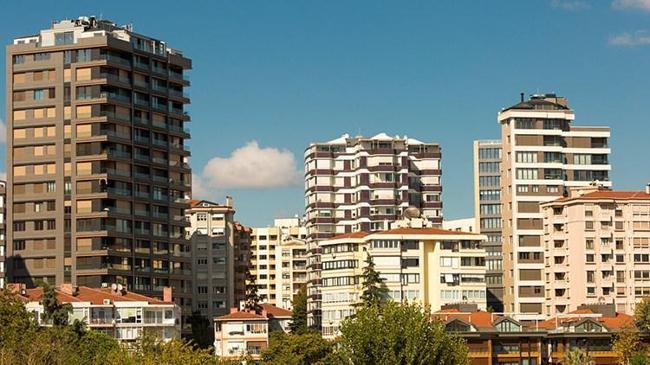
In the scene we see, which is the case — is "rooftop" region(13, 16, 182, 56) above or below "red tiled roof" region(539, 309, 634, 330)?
above

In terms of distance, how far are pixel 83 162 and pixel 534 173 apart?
54874 millimetres

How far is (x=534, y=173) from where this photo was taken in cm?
17262

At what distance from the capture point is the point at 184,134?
6786 inches

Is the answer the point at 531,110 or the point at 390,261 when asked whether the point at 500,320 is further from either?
the point at 531,110

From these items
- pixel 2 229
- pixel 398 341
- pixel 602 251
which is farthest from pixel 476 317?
pixel 2 229

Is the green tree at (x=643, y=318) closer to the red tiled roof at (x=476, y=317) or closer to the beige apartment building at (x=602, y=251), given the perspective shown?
the red tiled roof at (x=476, y=317)

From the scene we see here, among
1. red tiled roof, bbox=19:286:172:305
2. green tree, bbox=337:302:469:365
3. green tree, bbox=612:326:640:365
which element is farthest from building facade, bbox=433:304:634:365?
red tiled roof, bbox=19:286:172:305

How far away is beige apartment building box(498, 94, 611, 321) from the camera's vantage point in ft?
561

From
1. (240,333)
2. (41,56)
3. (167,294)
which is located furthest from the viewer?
(41,56)

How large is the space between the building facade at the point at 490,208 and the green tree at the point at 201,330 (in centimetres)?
3629

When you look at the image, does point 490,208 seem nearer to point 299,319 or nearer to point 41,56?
point 299,319

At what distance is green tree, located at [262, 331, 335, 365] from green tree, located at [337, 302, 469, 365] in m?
16.4

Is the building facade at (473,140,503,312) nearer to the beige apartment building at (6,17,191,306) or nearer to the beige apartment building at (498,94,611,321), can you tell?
the beige apartment building at (498,94,611,321)

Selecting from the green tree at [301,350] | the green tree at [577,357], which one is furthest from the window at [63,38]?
the green tree at [577,357]
